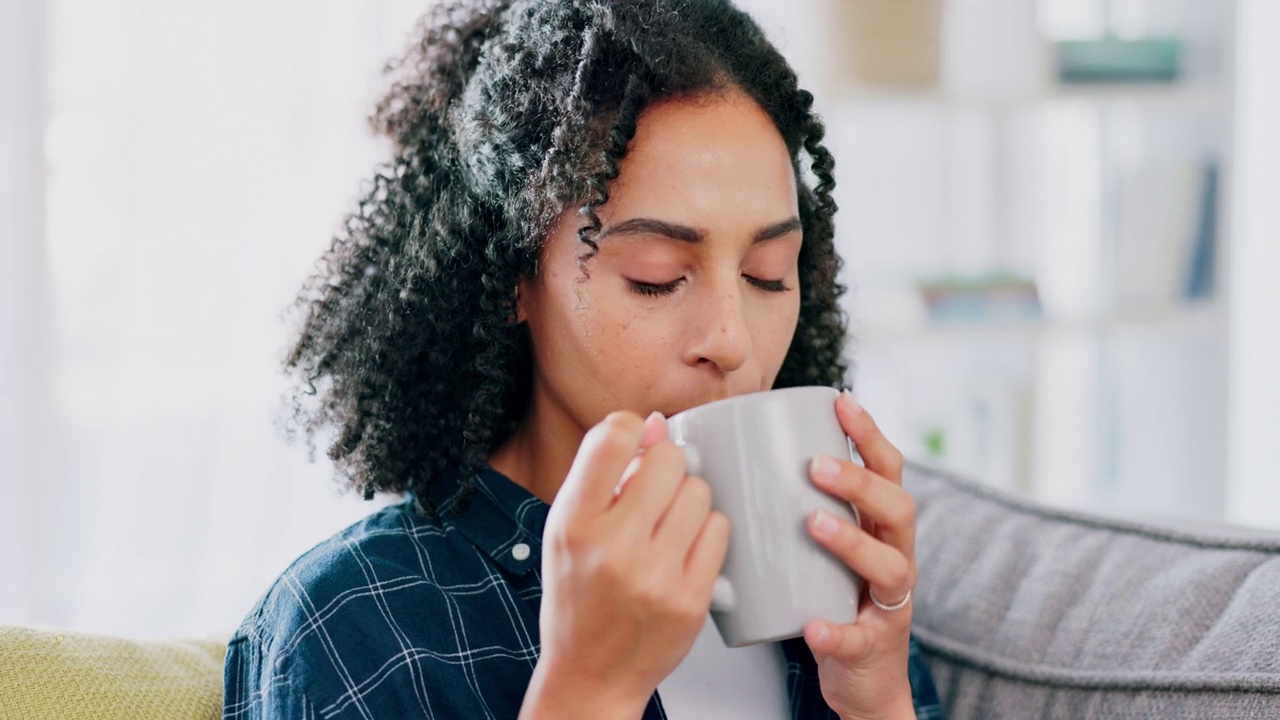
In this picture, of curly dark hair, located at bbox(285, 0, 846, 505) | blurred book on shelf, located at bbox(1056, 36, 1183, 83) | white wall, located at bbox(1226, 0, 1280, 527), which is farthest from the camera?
blurred book on shelf, located at bbox(1056, 36, 1183, 83)

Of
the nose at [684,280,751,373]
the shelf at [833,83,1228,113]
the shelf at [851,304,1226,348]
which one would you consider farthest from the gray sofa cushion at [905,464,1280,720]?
the shelf at [833,83,1228,113]

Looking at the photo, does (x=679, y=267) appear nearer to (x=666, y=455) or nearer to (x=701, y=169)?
(x=701, y=169)

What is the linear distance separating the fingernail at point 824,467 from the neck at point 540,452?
1.02 ft

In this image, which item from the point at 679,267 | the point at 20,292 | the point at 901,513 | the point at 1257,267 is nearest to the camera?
the point at 901,513

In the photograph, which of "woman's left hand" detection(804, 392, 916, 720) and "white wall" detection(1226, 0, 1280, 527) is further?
"white wall" detection(1226, 0, 1280, 527)

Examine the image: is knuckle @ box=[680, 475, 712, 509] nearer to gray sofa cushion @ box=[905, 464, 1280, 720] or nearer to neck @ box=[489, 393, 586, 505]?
neck @ box=[489, 393, 586, 505]

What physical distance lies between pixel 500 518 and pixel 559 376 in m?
0.14

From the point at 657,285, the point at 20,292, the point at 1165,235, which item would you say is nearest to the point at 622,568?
the point at 657,285

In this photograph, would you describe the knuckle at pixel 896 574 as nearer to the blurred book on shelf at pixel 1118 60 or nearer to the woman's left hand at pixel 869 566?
the woman's left hand at pixel 869 566

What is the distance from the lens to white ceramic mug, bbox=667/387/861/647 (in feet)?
2.35

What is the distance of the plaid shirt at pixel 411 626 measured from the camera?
2.76 feet

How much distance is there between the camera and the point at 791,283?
0.95m

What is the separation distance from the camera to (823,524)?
711mm

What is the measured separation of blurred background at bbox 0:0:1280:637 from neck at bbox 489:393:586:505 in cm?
104
